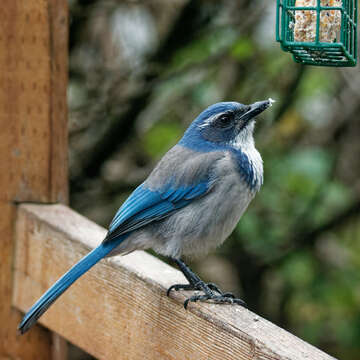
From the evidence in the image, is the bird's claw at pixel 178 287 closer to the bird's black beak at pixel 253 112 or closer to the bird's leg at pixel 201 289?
the bird's leg at pixel 201 289

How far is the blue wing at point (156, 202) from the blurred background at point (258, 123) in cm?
168

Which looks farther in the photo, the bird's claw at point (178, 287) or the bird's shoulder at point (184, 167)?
the bird's shoulder at point (184, 167)

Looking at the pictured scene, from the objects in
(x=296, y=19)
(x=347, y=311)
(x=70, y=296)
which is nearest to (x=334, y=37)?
(x=296, y=19)

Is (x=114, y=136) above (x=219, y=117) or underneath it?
underneath

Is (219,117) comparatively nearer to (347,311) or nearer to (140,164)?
(140,164)

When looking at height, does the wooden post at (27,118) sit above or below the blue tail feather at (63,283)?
above

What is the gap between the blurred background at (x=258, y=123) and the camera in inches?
206

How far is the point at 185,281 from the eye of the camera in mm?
3148

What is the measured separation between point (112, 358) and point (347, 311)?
319 cm

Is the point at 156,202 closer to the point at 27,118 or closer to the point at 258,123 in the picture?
the point at 27,118

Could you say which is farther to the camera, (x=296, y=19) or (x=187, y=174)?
(x=187, y=174)

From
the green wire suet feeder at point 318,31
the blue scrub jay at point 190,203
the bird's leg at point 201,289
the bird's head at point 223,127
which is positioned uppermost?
the green wire suet feeder at point 318,31

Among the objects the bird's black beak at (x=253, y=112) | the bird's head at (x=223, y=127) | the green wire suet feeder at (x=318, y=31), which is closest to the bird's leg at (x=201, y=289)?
the bird's head at (x=223, y=127)

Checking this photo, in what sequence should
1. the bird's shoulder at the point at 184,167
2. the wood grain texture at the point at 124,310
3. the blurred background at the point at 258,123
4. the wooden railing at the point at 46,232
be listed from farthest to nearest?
the blurred background at the point at 258,123, the bird's shoulder at the point at 184,167, the wooden railing at the point at 46,232, the wood grain texture at the point at 124,310
